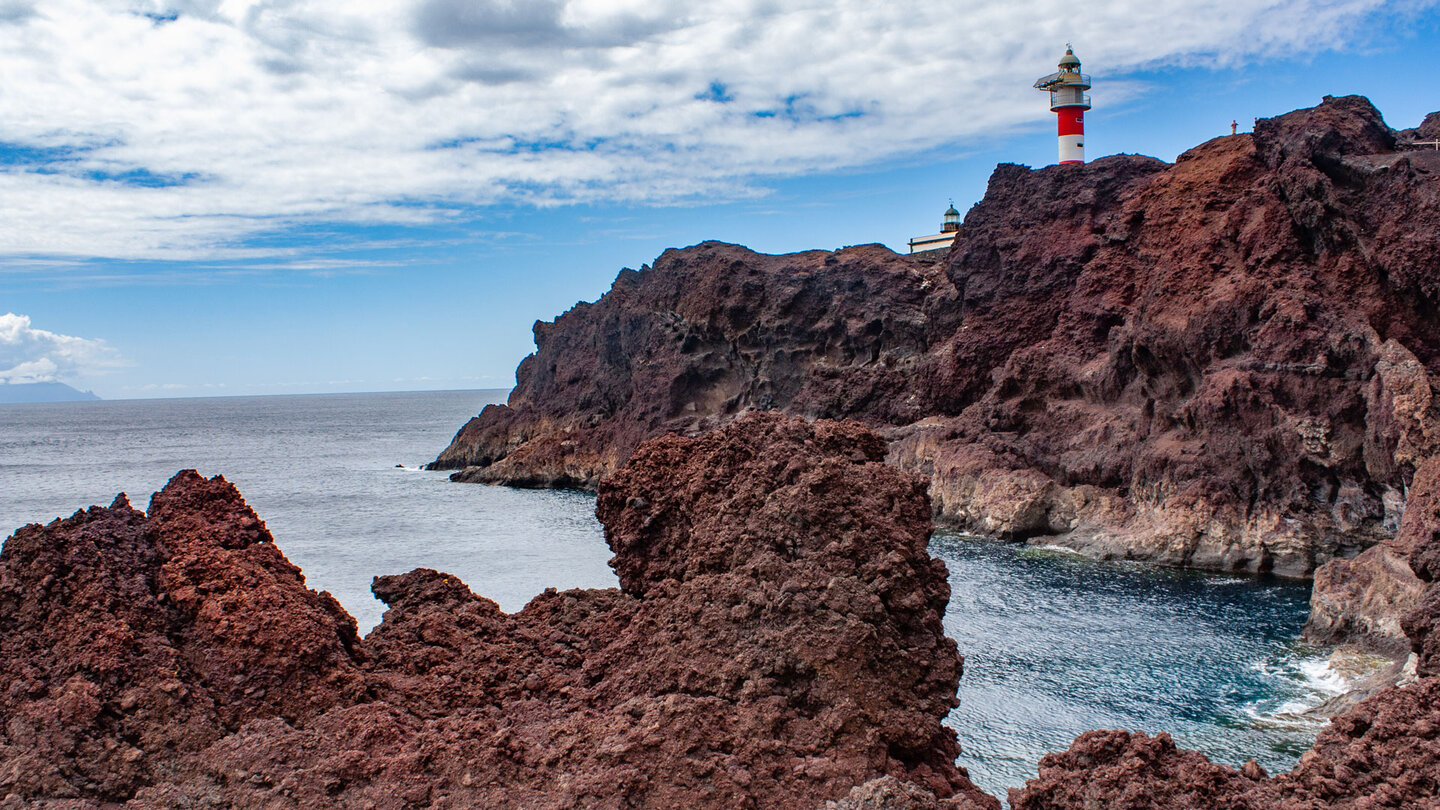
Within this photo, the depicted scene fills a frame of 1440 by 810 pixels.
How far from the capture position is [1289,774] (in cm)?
543

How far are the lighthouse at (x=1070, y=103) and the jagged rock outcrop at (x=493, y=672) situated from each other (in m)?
47.5

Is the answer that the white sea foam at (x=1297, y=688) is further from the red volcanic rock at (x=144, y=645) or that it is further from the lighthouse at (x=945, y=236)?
the lighthouse at (x=945, y=236)

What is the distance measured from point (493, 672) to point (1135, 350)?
101ft

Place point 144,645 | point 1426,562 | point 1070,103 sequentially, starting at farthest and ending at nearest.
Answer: point 1070,103 < point 1426,562 < point 144,645

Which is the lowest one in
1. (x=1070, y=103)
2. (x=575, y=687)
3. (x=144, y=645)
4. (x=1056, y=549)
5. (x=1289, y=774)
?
(x=1056, y=549)

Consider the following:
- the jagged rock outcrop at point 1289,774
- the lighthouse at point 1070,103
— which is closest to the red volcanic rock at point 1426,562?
the jagged rock outcrop at point 1289,774

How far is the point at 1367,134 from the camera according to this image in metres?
31.4

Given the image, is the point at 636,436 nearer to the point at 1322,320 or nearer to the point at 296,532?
the point at 296,532

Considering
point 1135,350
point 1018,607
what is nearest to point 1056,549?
point 1135,350

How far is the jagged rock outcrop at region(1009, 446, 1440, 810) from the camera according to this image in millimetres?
5039

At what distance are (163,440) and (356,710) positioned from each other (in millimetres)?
110787

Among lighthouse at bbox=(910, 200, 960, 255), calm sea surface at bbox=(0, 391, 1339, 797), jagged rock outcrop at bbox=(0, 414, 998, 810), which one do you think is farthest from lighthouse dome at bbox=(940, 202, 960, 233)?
jagged rock outcrop at bbox=(0, 414, 998, 810)

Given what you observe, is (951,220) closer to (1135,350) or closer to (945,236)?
(945,236)

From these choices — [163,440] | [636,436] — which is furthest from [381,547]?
[163,440]
